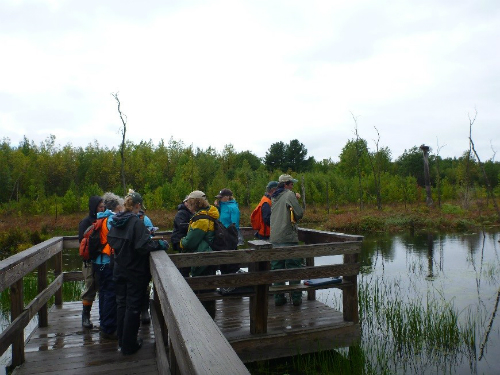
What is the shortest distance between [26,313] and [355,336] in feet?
12.4

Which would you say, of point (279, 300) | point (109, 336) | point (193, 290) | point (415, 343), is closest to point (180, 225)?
point (193, 290)

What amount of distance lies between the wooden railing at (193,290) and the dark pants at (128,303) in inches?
6.6

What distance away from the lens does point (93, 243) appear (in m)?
5.10

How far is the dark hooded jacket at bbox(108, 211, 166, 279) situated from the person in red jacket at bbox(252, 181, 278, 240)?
3.07 m

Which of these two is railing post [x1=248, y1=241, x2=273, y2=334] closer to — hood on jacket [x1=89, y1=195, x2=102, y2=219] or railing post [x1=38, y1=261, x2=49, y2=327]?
hood on jacket [x1=89, y1=195, x2=102, y2=219]

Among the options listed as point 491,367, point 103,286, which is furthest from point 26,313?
point 491,367

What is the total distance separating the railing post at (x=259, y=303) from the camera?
5188 mm

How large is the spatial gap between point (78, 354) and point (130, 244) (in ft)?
4.54

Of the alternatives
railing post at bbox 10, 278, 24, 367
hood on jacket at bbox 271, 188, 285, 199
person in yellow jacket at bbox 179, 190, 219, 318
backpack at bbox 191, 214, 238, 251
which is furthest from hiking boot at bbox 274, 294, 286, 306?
railing post at bbox 10, 278, 24, 367

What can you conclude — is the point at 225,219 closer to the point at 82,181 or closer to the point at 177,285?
the point at 177,285

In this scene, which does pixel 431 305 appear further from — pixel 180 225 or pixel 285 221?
pixel 180 225

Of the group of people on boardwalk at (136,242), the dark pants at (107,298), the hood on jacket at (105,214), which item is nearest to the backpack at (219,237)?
the group of people on boardwalk at (136,242)

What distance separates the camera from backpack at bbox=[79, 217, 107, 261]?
5062 mm

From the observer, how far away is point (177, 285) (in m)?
2.78
